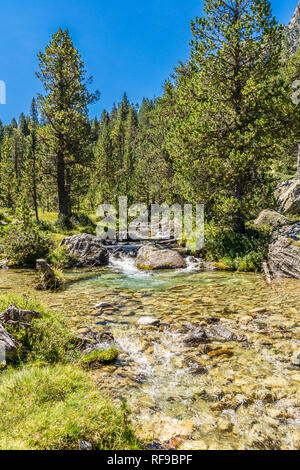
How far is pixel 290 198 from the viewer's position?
25.9m

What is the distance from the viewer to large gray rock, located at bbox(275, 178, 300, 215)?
25.4 meters

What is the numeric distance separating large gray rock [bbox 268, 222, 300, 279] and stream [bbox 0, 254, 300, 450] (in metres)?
0.79

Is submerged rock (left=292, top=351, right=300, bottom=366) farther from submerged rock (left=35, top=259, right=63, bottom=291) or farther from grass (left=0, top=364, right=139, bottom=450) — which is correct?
submerged rock (left=35, top=259, right=63, bottom=291)

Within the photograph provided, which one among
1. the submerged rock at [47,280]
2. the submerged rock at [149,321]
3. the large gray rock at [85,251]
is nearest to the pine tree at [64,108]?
the large gray rock at [85,251]

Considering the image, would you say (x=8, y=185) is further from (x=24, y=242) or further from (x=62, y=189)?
(x=24, y=242)

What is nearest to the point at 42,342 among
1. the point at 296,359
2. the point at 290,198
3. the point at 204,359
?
the point at 204,359

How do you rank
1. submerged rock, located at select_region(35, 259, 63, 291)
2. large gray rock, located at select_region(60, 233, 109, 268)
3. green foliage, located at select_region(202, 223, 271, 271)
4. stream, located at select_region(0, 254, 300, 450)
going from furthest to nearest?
large gray rock, located at select_region(60, 233, 109, 268), green foliage, located at select_region(202, 223, 271, 271), submerged rock, located at select_region(35, 259, 63, 291), stream, located at select_region(0, 254, 300, 450)

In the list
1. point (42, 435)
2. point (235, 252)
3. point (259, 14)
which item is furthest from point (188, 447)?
point (259, 14)

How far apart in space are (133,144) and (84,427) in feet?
234

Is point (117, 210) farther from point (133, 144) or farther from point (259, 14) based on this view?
point (133, 144)

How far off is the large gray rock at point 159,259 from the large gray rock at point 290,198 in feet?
49.8

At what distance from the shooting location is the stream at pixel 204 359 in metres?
3.50

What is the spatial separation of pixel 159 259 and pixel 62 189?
16.6 metres

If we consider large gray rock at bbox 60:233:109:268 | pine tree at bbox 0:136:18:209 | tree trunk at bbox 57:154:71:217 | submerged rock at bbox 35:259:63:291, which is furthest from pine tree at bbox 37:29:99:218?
pine tree at bbox 0:136:18:209
